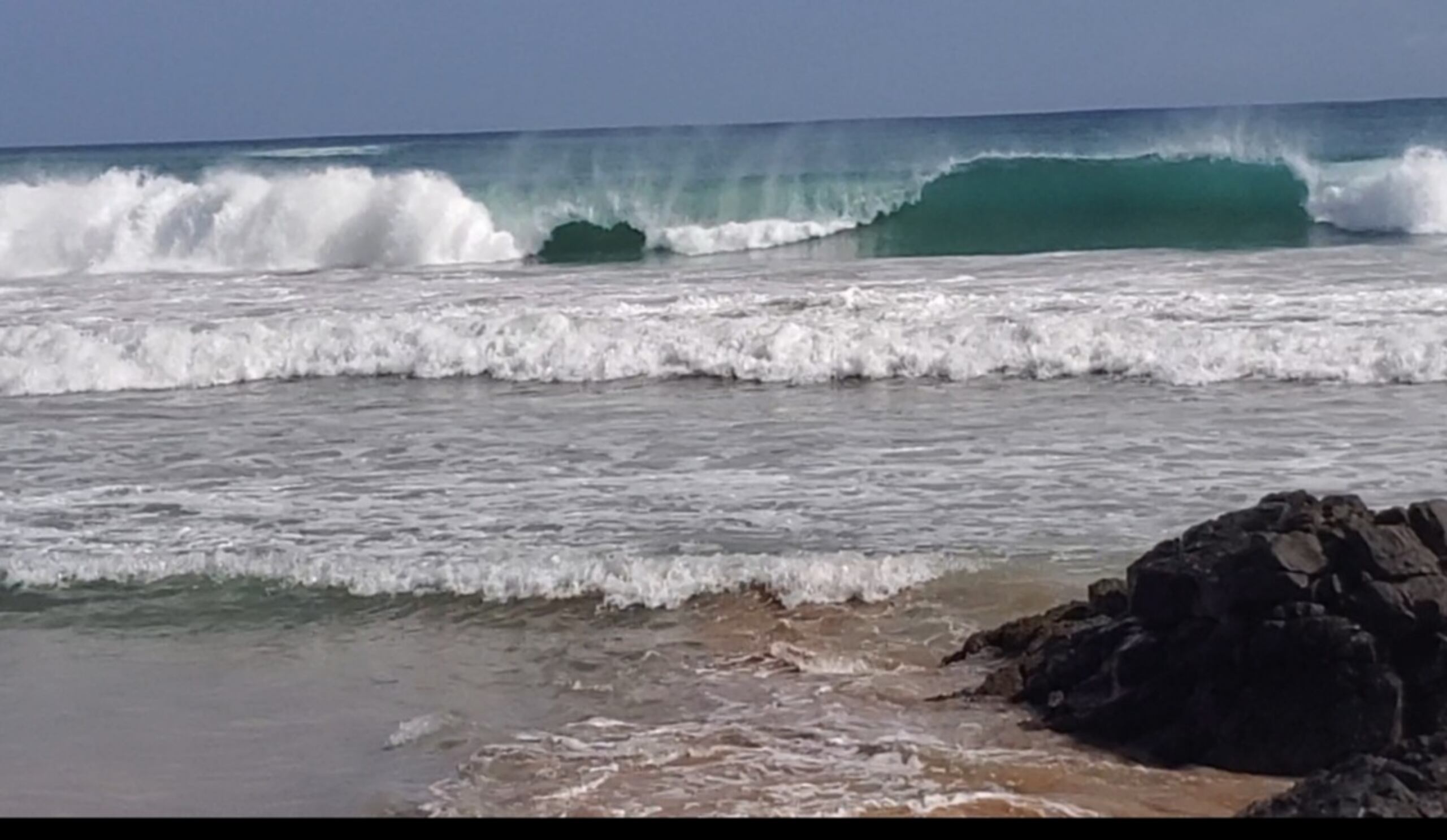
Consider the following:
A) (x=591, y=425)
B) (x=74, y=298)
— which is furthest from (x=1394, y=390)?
(x=74, y=298)

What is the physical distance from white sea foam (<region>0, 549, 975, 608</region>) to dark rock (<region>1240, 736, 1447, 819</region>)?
2.79m

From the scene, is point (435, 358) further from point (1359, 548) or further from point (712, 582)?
point (1359, 548)

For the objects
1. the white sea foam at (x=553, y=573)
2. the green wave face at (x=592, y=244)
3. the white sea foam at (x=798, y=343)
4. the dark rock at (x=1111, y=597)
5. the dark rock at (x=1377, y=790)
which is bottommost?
the white sea foam at (x=553, y=573)

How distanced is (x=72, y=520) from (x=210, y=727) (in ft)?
11.2

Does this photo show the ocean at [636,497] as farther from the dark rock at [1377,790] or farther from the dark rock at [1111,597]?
the dark rock at [1377,790]

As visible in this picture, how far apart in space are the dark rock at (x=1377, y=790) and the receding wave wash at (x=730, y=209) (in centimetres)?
1775

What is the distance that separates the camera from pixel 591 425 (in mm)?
10844

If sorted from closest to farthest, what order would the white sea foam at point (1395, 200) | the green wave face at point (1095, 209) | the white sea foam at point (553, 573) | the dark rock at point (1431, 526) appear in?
the dark rock at point (1431, 526) → the white sea foam at point (553, 573) → the green wave face at point (1095, 209) → the white sea foam at point (1395, 200)

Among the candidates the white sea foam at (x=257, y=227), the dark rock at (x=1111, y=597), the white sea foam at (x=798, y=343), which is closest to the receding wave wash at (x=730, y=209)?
the white sea foam at (x=257, y=227)

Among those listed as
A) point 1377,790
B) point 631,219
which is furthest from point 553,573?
point 631,219

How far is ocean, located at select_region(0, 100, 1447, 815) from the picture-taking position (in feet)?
16.5

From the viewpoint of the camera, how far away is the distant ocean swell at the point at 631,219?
2422 cm

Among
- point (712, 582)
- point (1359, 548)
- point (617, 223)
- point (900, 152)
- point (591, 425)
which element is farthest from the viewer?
point (900, 152)

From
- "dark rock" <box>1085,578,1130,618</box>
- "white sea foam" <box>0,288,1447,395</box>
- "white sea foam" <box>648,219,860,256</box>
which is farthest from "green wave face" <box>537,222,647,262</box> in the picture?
"dark rock" <box>1085,578,1130,618</box>
